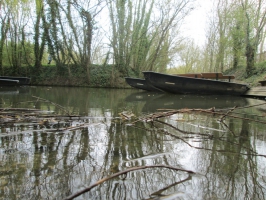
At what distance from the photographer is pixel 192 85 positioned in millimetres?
8867

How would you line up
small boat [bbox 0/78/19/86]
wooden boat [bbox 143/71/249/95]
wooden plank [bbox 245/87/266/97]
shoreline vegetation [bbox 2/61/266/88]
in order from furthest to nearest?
1. shoreline vegetation [bbox 2/61/266/88]
2. small boat [bbox 0/78/19/86]
3. wooden boat [bbox 143/71/249/95]
4. wooden plank [bbox 245/87/266/97]

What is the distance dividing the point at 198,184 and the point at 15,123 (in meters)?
2.28

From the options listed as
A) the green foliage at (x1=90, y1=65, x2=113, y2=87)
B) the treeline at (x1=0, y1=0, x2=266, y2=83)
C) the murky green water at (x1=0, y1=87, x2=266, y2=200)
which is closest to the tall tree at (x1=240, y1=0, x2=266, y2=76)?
the treeline at (x1=0, y1=0, x2=266, y2=83)

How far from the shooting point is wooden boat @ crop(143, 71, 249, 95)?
8.74m

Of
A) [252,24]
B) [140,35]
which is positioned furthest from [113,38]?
[252,24]

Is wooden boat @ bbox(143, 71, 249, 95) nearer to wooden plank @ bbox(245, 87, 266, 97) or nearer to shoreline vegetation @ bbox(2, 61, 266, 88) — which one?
wooden plank @ bbox(245, 87, 266, 97)

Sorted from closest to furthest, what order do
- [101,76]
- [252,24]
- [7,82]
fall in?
[7,82] < [252,24] < [101,76]

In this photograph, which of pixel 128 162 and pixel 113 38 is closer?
pixel 128 162

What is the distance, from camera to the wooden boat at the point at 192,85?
8742mm

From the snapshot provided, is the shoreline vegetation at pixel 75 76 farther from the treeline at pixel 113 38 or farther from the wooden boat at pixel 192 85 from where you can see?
the wooden boat at pixel 192 85

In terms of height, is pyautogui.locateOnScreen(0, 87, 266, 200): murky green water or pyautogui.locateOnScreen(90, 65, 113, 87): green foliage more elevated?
pyautogui.locateOnScreen(90, 65, 113, 87): green foliage

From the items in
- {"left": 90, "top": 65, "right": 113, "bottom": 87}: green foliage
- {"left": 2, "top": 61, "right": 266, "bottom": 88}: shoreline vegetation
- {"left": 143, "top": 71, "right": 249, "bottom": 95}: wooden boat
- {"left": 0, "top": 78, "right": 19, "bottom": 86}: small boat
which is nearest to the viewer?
{"left": 143, "top": 71, "right": 249, "bottom": 95}: wooden boat

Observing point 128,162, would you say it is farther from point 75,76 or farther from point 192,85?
point 75,76

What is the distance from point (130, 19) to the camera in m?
16.5
